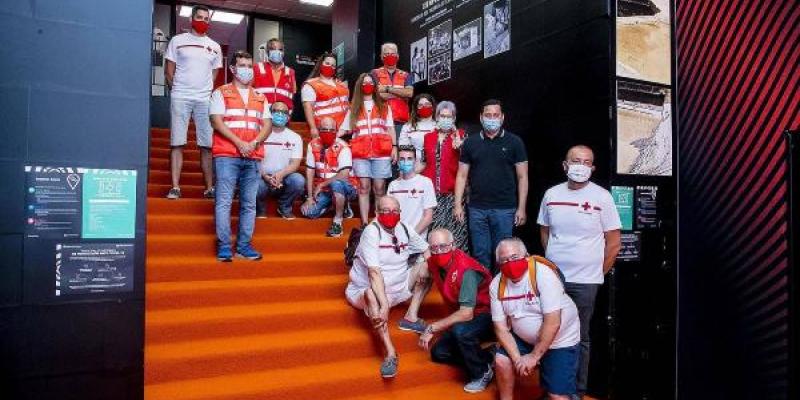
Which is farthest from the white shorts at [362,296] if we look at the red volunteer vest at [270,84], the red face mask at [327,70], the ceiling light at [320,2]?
the ceiling light at [320,2]

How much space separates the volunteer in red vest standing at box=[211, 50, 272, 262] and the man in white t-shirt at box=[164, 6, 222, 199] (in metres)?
0.89

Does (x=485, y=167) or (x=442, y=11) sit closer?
(x=485, y=167)

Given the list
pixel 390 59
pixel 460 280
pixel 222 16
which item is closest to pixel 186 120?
pixel 390 59

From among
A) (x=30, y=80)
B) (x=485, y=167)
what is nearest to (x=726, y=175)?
(x=485, y=167)

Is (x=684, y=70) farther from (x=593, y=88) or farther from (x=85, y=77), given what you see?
(x=85, y=77)

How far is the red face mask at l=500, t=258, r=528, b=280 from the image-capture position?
148 inches

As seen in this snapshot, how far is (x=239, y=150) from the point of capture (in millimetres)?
4672

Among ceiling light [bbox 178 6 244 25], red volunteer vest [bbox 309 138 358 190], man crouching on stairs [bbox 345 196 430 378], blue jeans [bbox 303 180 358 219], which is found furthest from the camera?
ceiling light [bbox 178 6 244 25]

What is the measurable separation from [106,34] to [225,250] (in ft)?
7.46

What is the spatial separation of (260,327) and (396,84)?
360 cm

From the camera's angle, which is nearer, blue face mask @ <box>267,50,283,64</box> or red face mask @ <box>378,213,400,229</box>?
red face mask @ <box>378,213,400,229</box>

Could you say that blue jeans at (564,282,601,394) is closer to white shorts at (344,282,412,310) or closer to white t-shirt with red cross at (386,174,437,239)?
white shorts at (344,282,412,310)

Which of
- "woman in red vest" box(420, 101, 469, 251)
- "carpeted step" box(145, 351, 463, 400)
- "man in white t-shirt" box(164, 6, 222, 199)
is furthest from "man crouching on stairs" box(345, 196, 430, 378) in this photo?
"man in white t-shirt" box(164, 6, 222, 199)

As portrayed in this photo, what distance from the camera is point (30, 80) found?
271 cm
